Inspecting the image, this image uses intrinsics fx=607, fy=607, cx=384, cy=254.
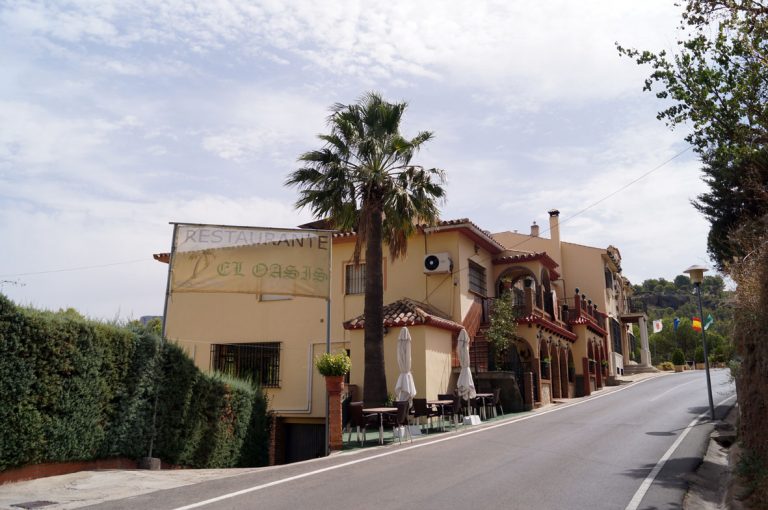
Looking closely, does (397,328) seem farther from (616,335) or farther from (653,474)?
(616,335)

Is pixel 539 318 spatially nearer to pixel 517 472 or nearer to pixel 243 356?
pixel 243 356

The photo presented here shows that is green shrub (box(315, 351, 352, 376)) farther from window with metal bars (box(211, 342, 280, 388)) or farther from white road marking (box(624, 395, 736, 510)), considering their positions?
window with metal bars (box(211, 342, 280, 388))

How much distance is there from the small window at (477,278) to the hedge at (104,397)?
518 inches

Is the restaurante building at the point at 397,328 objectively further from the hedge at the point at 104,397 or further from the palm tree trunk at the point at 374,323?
the hedge at the point at 104,397

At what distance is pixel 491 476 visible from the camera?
908 cm

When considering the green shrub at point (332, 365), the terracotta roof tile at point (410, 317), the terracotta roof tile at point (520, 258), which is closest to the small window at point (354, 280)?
the terracotta roof tile at point (410, 317)

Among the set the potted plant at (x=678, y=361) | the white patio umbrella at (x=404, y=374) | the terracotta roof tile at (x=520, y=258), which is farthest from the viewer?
the potted plant at (x=678, y=361)

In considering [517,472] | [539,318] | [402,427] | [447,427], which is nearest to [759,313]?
[517,472]

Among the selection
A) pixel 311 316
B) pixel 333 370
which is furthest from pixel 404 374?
pixel 311 316

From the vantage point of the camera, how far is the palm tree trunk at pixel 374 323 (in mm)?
17484

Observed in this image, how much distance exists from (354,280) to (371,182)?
7023mm

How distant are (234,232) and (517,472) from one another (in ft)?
26.6

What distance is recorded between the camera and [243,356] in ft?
82.1

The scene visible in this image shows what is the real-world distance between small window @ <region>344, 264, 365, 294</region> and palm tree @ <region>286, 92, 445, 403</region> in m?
5.24
